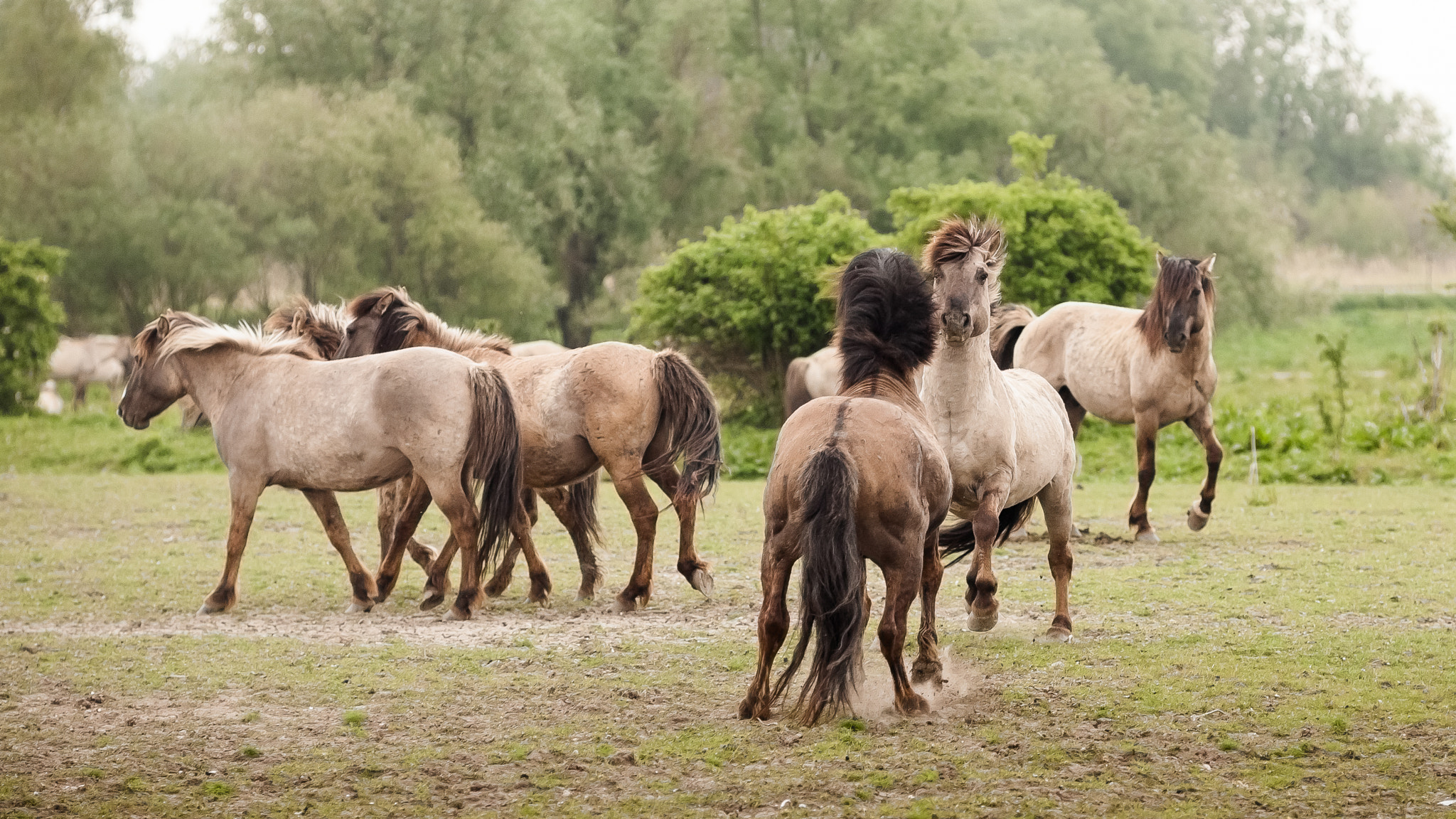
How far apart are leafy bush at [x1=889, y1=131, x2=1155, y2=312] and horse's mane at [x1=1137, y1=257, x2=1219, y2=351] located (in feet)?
27.8

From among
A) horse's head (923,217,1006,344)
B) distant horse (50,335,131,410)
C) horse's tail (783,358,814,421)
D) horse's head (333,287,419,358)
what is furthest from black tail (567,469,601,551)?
distant horse (50,335,131,410)

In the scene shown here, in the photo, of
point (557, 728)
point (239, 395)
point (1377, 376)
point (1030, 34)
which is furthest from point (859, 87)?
point (557, 728)

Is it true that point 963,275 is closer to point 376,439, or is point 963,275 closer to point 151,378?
point 376,439

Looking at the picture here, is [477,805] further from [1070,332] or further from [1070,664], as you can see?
[1070,332]

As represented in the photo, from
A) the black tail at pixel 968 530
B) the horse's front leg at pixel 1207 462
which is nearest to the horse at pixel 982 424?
the black tail at pixel 968 530

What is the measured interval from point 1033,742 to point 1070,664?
153cm

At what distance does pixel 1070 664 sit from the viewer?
6.63 m

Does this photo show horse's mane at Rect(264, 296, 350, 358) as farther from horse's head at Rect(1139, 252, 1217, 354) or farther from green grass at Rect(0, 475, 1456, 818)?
horse's head at Rect(1139, 252, 1217, 354)

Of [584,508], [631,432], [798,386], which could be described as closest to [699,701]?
[631,432]

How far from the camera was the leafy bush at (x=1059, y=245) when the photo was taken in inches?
786

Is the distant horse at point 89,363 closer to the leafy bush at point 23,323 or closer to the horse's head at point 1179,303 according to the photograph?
the leafy bush at point 23,323

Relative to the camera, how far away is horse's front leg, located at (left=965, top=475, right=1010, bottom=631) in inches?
266

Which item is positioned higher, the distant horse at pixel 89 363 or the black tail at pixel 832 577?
the distant horse at pixel 89 363

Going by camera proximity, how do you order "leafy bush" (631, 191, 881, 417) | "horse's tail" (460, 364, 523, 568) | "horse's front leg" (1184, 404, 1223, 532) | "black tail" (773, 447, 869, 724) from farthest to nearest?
"leafy bush" (631, 191, 881, 417) → "horse's front leg" (1184, 404, 1223, 532) → "horse's tail" (460, 364, 523, 568) → "black tail" (773, 447, 869, 724)
